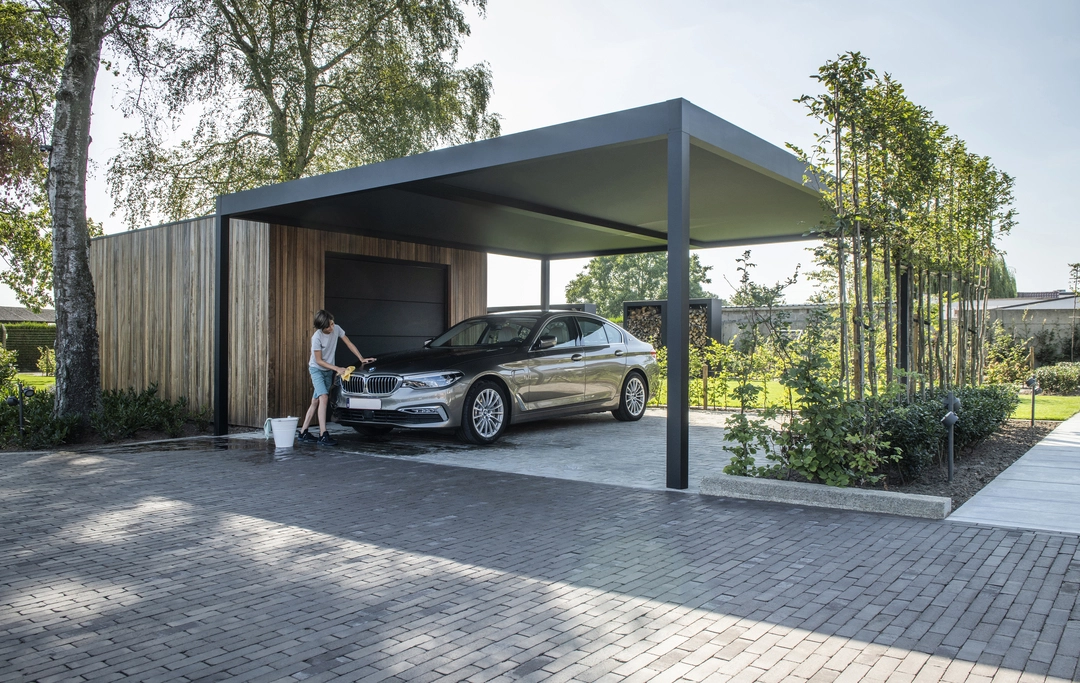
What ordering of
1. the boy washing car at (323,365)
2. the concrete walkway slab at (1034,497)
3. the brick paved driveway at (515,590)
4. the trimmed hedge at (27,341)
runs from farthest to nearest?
the trimmed hedge at (27,341) < the boy washing car at (323,365) < the concrete walkway slab at (1034,497) < the brick paved driveway at (515,590)

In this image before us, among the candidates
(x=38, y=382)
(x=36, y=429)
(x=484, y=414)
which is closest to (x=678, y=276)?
(x=484, y=414)

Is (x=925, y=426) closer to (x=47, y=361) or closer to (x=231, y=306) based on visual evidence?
(x=231, y=306)

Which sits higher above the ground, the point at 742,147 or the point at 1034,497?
the point at 742,147

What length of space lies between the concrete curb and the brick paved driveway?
169 mm

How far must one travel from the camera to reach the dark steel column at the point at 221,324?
10.4 meters

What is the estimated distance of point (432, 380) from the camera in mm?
8773

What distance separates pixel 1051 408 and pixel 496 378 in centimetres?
1083

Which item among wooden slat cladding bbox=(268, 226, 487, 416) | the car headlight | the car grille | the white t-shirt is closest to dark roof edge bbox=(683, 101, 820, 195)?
the car headlight

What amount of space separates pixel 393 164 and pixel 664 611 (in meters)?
6.24

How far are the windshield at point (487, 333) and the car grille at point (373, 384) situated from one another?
1.60 m

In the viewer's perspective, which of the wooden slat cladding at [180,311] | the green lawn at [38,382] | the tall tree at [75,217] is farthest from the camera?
the green lawn at [38,382]

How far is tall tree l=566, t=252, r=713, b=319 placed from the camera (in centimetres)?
6575

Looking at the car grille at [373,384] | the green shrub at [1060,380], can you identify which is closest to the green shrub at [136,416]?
the car grille at [373,384]

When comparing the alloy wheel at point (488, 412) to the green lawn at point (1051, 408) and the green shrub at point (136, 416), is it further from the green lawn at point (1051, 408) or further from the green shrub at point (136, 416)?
the green lawn at point (1051, 408)
